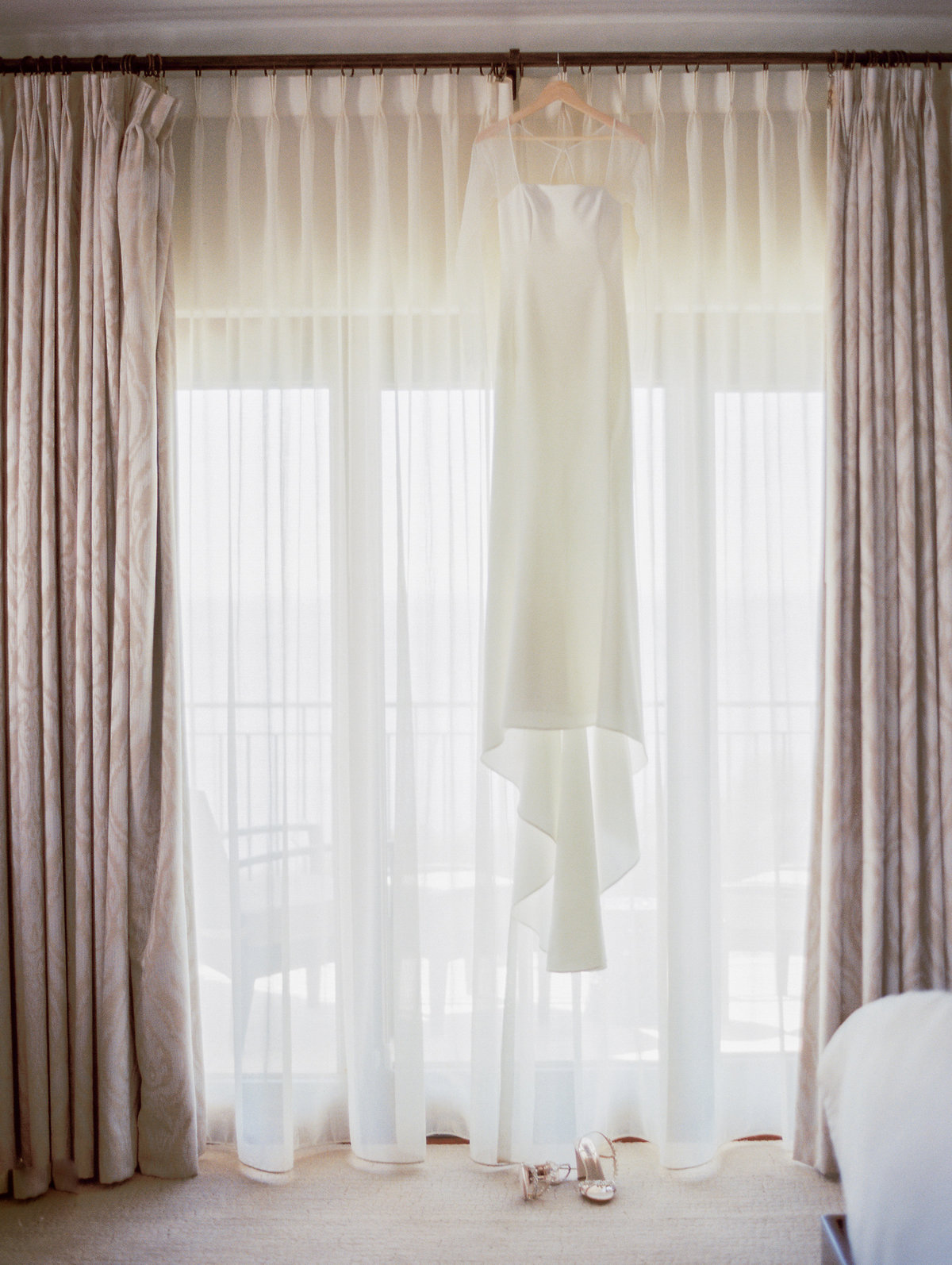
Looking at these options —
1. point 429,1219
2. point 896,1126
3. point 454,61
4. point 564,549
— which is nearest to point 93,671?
point 564,549

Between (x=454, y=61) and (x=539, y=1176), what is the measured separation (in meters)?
2.53

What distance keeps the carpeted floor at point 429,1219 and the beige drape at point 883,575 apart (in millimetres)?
199

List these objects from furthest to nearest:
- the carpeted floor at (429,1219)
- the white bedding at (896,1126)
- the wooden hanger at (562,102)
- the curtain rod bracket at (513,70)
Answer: the curtain rod bracket at (513,70), the wooden hanger at (562,102), the carpeted floor at (429,1219), the white bedding at (896,1126)

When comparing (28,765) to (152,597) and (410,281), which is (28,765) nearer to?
(152,597)

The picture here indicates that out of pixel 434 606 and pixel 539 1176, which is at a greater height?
pixel 434 606

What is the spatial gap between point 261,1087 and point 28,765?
906mm

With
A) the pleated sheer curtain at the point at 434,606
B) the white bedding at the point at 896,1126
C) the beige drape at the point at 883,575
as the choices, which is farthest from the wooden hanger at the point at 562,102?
the white bedding at the point at 896,1126

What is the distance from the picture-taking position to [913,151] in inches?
75.7

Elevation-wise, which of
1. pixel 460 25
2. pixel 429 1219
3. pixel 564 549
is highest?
pixel 460 25

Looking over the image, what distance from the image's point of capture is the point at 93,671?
74.3 inches

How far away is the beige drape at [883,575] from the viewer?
1.87m

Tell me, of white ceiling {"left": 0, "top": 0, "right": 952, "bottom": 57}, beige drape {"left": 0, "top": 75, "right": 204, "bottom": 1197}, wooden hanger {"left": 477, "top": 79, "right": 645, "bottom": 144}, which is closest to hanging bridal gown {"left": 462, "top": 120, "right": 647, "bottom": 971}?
wooden hanger {"left": 477, "top": 79, "right": 645, "bottom": 144}

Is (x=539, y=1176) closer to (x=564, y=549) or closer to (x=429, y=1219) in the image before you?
(x=429, y=1219)

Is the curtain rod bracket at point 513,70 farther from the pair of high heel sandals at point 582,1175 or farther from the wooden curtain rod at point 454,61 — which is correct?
the pair of high heel sandals at point 582,1175
